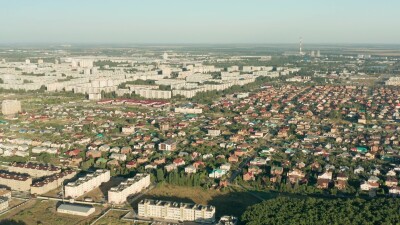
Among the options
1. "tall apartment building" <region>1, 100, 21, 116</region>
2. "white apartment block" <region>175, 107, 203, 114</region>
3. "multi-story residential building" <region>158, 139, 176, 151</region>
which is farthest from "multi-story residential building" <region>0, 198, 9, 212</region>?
"white apartment block" <region>175, 107, 203, 114</region>

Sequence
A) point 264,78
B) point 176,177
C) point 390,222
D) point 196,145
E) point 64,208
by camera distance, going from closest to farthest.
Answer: point 390,222 < point 64,208 < point 176,177 < point 196,145 < point 264,78

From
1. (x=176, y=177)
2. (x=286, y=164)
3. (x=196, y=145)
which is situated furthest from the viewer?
(x=196, y=145)

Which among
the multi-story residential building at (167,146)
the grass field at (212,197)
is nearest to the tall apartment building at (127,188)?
the grass field at (212,197)

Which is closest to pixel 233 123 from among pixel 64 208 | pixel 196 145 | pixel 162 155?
pixel 196 145

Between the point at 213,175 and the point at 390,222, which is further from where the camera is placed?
the point at 213,175

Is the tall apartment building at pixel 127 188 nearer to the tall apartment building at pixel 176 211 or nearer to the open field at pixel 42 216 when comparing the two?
the open field at pixel 42 216

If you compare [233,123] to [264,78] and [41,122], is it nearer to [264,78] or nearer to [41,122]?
[41,122]
